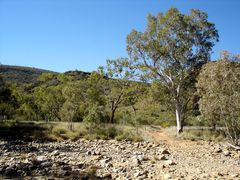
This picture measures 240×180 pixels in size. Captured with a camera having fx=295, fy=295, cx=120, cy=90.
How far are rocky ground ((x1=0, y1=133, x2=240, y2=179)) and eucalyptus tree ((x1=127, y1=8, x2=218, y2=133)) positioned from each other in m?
7.15

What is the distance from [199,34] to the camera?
978 inches

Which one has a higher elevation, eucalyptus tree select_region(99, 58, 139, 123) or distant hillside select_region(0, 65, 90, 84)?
distant hillside select_region(0, 65, 90, 84)

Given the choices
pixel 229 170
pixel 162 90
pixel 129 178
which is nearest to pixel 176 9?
pixel 162 90

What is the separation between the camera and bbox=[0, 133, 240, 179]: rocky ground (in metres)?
11.7

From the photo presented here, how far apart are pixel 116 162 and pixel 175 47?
1366 centimetres

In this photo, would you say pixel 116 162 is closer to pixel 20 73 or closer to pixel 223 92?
pixel 223 92

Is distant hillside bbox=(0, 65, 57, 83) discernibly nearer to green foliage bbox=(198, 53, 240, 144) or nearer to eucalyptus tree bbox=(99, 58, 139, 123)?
eucalyptus tree bbox=(99, 58, 139, 123)

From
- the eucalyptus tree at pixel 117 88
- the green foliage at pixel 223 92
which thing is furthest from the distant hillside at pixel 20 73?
the green foliage at pixel 223 92

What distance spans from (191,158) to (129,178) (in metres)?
5.89

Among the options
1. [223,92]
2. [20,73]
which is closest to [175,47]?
[223,92]

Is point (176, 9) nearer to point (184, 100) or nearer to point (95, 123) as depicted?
point (184, 100)

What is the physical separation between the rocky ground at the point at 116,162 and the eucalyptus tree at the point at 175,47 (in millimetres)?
7150

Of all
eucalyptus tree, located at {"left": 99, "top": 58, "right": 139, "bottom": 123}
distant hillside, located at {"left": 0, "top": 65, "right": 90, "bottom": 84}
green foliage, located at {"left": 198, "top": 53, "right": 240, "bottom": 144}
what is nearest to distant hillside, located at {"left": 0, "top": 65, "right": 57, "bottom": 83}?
distant hillside, located at {"left": 0, "top": 65, "right": 90, "bottom": 84}

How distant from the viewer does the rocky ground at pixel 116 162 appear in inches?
462
